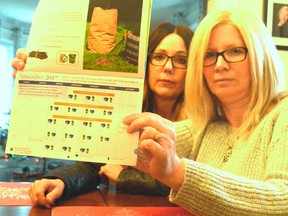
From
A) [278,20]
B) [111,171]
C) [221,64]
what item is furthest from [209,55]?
[278,20]

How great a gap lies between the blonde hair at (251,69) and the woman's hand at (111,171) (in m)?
0.29

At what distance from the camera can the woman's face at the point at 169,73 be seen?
1186mm

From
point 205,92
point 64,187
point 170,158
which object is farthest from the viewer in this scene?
point 205,92

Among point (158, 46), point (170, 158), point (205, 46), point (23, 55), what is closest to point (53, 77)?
point (23, 55)

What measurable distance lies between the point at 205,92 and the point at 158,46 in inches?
11.5

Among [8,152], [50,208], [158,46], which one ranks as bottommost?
[50,208]

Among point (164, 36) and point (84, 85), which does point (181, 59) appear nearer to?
point (164, 36)

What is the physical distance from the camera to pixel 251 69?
0.92m

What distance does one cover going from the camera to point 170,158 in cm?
67

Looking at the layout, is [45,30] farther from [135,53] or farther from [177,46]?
[177,46]

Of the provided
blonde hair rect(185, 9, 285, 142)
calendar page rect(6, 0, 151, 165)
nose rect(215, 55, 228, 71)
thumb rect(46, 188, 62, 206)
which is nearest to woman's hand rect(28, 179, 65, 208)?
thumb rect(46, 188, 62, 206)

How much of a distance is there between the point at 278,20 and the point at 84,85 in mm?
1601

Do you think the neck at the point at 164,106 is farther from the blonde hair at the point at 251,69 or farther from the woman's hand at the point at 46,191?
the woman's hand at the point at 46,191

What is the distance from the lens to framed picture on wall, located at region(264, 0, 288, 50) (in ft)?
6.48
